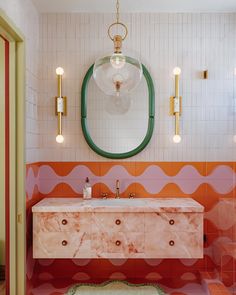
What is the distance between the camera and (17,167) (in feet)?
8.63

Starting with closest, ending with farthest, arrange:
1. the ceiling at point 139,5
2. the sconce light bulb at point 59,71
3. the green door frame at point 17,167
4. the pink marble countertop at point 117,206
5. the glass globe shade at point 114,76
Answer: the green door frame at point 17,167
the pink marble countertop at point 117,206
the glass globe shade at point 114,76
the ceiling at point 139,5
the sconce light bulb at point 59,71

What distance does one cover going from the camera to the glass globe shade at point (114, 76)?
285 cm

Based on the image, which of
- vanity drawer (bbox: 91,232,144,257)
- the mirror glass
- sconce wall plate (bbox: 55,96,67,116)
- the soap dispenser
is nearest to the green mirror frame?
the mirror glass

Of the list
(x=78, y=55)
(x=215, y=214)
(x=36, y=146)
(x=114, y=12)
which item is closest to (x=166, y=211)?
(x=215, y=214)

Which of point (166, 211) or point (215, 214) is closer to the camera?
point (166, 211)

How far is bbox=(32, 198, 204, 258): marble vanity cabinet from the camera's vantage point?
2.73 meters

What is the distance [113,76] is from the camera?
2854 millimetres

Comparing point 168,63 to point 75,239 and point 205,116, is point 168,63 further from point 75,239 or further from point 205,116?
point 75,239

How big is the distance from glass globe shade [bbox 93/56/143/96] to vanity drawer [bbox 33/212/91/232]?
42.6 inches

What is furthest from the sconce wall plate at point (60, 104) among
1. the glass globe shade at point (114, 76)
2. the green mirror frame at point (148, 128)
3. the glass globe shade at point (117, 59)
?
the glass globe shade at point (117, 59)

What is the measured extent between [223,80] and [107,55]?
113cm

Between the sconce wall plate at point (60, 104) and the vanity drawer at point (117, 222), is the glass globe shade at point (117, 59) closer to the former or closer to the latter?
the sconce wall plate at point (60, 104)

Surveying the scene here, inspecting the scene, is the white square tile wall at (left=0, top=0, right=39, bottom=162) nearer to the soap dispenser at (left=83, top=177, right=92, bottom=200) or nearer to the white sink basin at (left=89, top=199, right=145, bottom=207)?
the soap dispenser at (left=83, top=177, right=92, bottom=200)

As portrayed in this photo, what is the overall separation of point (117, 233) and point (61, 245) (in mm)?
465
